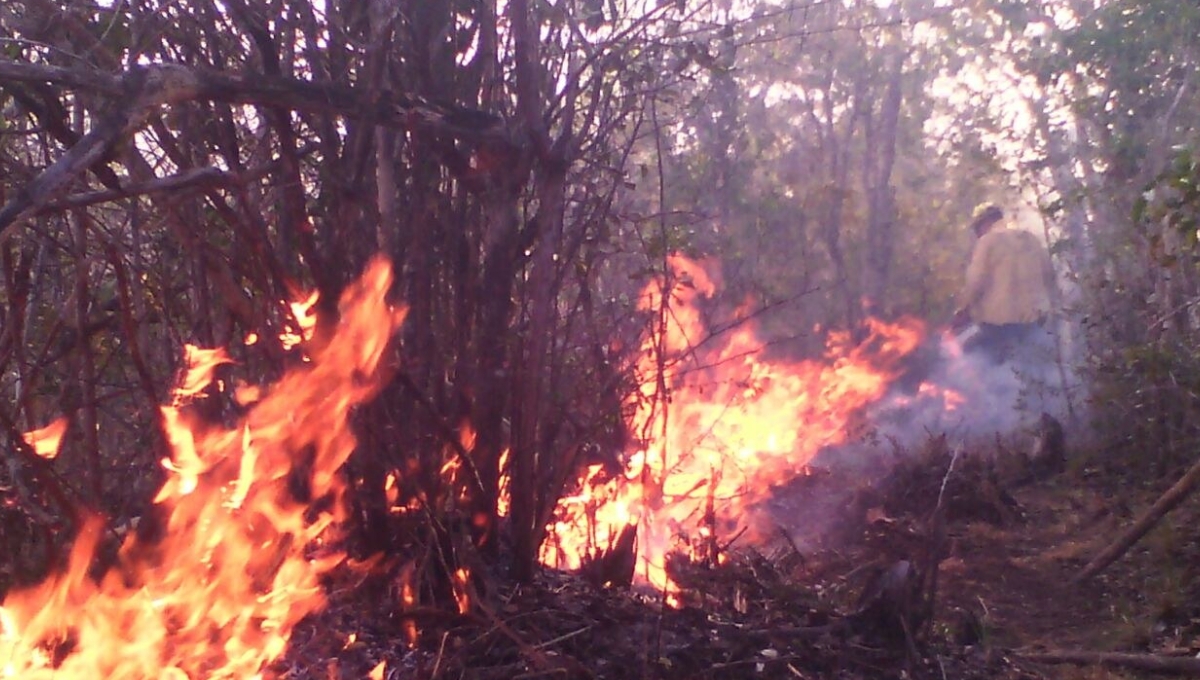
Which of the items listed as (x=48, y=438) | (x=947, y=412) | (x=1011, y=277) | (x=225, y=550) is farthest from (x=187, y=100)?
(x=947, y=412)

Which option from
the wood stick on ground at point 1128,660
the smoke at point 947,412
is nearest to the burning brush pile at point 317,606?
the wood stick on ground at point 1128,660

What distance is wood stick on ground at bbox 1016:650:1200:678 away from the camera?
4.95 meters

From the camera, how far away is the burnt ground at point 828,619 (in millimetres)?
4059

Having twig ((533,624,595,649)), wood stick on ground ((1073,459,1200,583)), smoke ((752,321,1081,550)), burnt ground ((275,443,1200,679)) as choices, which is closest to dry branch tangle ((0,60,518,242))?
burnt ground ((275,443,1200,679))

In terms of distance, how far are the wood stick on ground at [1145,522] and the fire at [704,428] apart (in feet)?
7.45

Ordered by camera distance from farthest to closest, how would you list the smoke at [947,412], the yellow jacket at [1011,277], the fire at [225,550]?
1. the yellow jacket at [1011,277]
2. the smoke at [947,412]
3. the fire at [225,550]

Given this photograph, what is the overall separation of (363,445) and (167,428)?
2.35ft

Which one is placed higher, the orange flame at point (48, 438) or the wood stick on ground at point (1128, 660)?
the orange flame at point (48, 438)

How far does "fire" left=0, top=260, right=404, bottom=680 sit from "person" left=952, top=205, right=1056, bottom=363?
1133 cm

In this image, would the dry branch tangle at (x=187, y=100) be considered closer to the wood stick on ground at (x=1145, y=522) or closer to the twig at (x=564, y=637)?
the twig at (x=564, y=637)

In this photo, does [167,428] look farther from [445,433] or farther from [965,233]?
[965,233]

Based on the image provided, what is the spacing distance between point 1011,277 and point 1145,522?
815 cm

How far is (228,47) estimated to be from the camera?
4309mm

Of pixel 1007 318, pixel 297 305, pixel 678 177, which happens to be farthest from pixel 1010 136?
pixel 297 305
